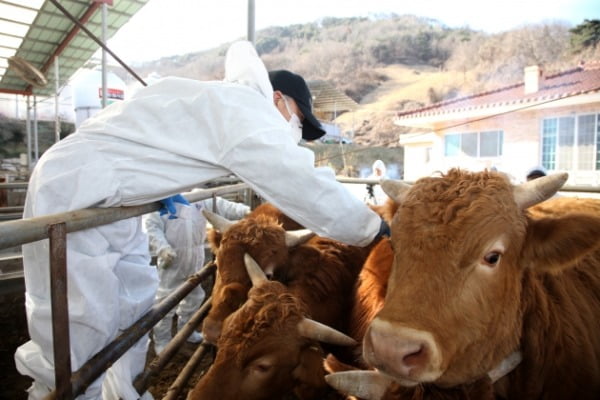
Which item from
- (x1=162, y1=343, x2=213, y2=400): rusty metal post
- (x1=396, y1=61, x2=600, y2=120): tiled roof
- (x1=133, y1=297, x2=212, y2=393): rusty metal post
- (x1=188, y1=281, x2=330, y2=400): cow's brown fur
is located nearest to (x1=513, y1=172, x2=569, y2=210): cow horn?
(x1=188, y1=281, x2=330, y2=400): cow's brown fur

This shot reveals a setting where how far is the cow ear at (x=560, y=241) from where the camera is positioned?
63.1 inches

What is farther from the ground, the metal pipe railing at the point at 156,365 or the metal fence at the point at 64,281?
the metal fence at the point at 64,281

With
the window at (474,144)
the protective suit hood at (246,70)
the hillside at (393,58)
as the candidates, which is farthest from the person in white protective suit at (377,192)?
the hillside at (393,58)

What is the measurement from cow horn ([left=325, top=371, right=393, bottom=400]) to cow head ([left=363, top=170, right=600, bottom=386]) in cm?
33

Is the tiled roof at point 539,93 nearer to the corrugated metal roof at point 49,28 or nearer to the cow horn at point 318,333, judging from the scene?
the corrugated metal roof at point 49,28

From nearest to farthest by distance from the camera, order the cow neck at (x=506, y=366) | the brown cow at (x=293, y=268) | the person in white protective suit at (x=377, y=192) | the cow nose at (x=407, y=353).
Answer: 1. the cow nose at (x=407, y=353)
2. the cow neck at (x=506, y=366)
3. the brown cow at (x=293, y=268)
4. the person in white protective suit at (x=377, y=192)

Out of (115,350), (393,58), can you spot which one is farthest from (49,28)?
(393,58)

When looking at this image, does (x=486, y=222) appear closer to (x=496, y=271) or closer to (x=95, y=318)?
(x=496, y=271)

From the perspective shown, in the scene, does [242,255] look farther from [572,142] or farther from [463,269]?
[572,142]

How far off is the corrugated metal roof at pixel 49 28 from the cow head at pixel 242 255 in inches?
245

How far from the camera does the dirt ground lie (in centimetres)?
370

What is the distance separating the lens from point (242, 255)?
2820 millimetres

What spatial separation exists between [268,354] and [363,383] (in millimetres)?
462

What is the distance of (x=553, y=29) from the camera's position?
2080 inches
